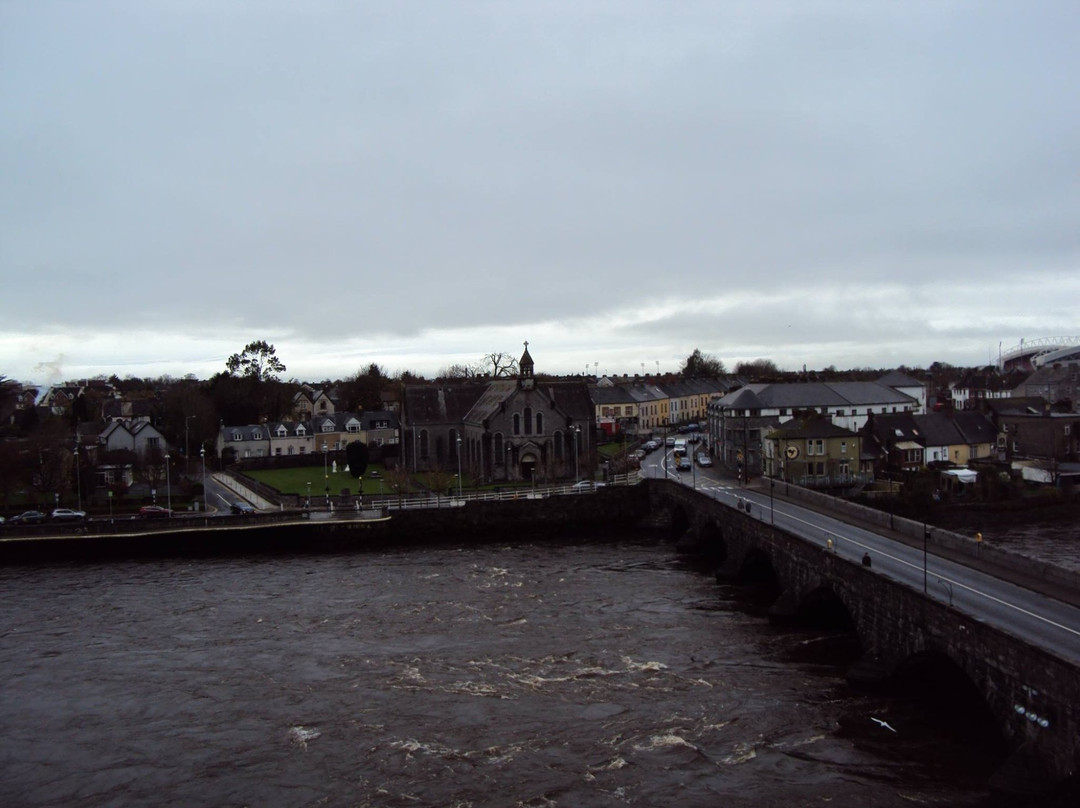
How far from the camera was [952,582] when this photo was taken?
31.4 m

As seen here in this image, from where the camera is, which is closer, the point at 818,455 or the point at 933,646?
the point at 933,646

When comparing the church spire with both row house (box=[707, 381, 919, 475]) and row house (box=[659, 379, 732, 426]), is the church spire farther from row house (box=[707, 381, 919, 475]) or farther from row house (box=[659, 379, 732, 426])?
row house (box=[659, 379, 732, 426])

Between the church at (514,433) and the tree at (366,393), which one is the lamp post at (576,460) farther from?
the tree at (366,393)

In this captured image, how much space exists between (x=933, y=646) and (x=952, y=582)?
17.9 feet

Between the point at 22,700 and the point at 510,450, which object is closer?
the point at 22,700

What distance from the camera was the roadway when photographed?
25.2 metres

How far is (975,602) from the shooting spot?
1121 inches

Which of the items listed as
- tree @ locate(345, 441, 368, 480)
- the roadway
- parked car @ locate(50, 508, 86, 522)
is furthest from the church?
the roadway

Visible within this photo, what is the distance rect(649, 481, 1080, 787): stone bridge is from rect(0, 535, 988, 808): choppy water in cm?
160

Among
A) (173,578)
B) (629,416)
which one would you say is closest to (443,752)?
(173,578)

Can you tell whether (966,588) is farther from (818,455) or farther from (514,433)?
(514,433)

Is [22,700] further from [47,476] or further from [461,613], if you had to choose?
[47,476]

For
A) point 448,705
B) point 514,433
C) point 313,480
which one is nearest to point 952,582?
point 448,705

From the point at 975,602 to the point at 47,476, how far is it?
76.8 meters
